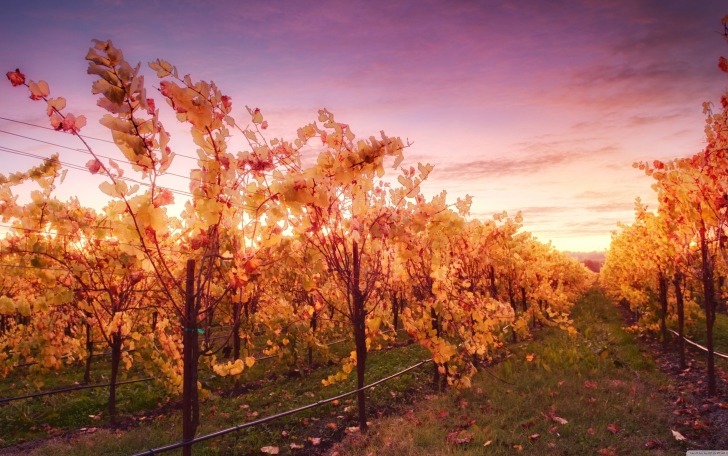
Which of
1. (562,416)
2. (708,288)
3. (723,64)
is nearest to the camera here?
(723,64)

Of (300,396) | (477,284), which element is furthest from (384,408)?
(477,284)

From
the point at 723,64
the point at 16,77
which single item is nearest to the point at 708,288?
the point at 723,64

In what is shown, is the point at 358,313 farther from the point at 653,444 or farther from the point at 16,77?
the point at 653,444

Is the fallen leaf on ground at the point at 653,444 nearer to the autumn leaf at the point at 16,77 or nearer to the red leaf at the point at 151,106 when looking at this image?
the red leaf at the point at 151,106

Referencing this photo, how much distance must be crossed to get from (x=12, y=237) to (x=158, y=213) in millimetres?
4555

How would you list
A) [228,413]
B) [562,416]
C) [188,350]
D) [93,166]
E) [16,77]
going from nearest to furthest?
[16,77] < [93,166] < [188,350] < [562,416] < [228,413]

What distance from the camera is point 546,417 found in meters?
6.31

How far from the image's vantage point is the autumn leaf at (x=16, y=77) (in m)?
2.42

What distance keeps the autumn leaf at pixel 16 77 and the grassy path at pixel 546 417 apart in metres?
5.01

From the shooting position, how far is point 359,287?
17.4 feet

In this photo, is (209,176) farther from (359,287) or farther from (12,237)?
(12,237)

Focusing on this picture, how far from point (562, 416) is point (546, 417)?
326 mm

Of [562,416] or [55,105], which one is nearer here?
[55,105]

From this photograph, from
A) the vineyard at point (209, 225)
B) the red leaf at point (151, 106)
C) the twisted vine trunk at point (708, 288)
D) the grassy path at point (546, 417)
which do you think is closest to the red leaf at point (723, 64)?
the vineyard at point (209, 225)
